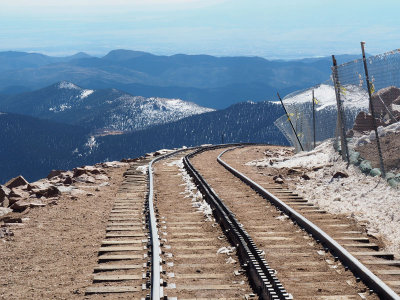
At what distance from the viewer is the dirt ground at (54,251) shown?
788 centimetres

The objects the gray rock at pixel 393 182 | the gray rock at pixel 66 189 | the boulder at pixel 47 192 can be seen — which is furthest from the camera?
the gray rock at pixel 66 189

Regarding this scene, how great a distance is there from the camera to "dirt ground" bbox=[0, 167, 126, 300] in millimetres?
7880

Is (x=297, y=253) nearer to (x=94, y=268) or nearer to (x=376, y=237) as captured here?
(x=376, y=237)

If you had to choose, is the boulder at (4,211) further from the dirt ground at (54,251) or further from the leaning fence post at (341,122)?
the leaning fence post at (341,122)

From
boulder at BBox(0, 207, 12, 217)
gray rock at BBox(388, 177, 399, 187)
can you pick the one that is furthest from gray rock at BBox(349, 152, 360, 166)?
boulder at BBox(0, 207, 12, 217)

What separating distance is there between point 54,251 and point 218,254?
3.14 metres

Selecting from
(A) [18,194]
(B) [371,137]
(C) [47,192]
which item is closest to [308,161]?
(B) [371,137]

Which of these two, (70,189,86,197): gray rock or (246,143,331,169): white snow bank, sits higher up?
(246,143,331,169): white snow bank

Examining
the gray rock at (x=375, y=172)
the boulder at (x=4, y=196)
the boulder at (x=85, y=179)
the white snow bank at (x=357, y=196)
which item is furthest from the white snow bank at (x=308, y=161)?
the boulder at (x=4, y=196)

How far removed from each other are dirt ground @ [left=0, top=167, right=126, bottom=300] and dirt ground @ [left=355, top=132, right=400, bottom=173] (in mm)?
8040

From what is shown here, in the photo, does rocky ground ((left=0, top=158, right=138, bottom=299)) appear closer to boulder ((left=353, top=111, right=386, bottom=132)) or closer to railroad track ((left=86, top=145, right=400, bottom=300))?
railroad track ((left=86, top=145, right=400, bottom=300))

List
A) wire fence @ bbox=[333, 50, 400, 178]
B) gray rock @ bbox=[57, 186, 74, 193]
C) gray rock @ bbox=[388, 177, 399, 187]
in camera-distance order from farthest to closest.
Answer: gray rock @ bbox=[57, 186, 74, 193] < wire fence @ bbox=[333, 50, 400, 178] < gray rock @ bbox=[388, 177, 399, 187]

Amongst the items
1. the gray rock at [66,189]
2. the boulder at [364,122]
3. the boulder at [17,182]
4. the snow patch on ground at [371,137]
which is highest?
the boulder at [364,122]

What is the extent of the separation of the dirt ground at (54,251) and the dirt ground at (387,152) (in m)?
8.04
